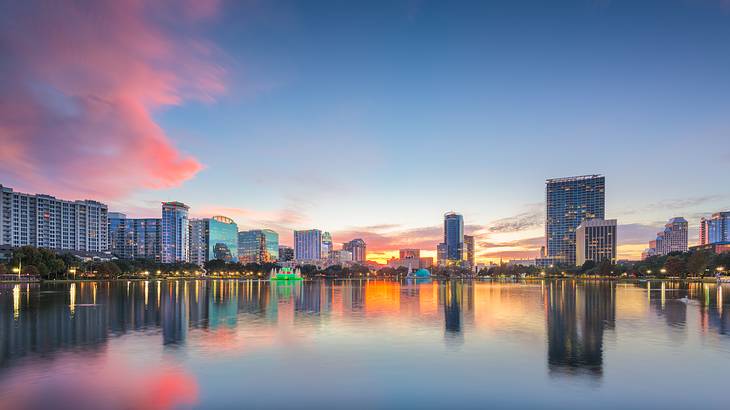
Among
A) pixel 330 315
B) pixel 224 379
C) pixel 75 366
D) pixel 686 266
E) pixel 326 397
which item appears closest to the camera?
pixel 326 397

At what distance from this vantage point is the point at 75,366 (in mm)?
23031

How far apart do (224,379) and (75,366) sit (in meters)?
8.21

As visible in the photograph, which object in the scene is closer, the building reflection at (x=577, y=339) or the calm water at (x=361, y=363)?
the calm water at (x=361, y=363)

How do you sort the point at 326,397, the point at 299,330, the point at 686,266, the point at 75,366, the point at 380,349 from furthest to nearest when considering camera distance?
the point at 686,266 → the point at 299,330 → the point at 380,349 → the point at 75,366 → the point at 326,397

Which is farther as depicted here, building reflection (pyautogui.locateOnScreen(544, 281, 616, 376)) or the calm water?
building reflection (pyautogui.locateOnScreen(544, 281, 616, 376))

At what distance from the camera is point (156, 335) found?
3269cm

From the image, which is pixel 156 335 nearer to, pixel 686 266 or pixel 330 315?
pixel 330 315

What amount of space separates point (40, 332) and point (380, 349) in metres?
24.6

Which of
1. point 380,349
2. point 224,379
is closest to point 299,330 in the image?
point 380,349

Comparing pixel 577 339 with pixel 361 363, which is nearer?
pixel 361 363

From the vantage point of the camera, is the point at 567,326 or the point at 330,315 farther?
the point at 330,315

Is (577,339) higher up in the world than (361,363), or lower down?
lower down

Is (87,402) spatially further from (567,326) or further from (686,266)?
(686,266)

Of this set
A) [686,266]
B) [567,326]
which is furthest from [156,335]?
[686,266]
